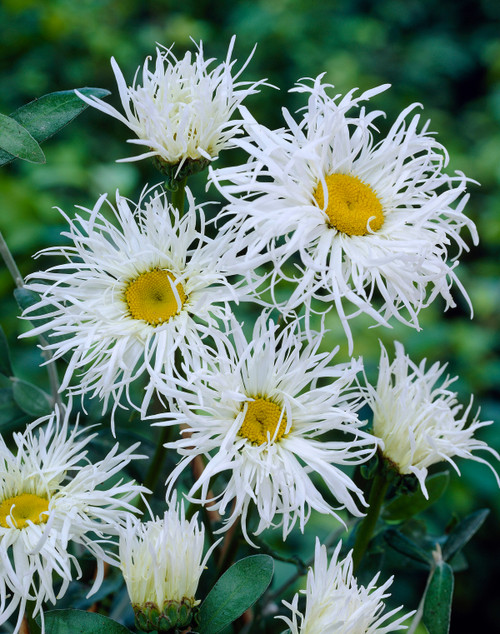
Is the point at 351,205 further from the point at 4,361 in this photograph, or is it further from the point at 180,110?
the point at 4,361

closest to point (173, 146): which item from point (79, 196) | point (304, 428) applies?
point (304, 428)

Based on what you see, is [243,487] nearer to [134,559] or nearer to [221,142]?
[134,559]

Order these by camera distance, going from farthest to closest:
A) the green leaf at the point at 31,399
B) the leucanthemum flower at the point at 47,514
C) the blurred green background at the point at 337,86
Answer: the blurred green background at the point at 337,86, the green leaf at the point at 31,399, the leucanthemum flower at the point at 47,514

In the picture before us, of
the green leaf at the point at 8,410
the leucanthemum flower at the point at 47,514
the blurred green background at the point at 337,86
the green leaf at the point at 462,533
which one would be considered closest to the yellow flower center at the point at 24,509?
the leucanthemum flower at the point at 47,514

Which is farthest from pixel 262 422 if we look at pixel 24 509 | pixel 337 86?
pixel 337 86

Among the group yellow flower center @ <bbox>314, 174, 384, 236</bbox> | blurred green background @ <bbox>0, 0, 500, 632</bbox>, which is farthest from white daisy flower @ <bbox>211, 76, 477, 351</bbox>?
blurred green background @ <bbox>0, 0, 500, 632</bbox>

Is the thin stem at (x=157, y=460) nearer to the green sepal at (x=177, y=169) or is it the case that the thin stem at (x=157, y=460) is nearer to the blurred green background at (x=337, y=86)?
the green sepal at (x=177, y=169)

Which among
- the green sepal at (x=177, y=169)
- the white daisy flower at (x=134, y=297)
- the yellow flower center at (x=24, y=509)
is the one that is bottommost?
the yellow flower center at (x=24, y=509)
